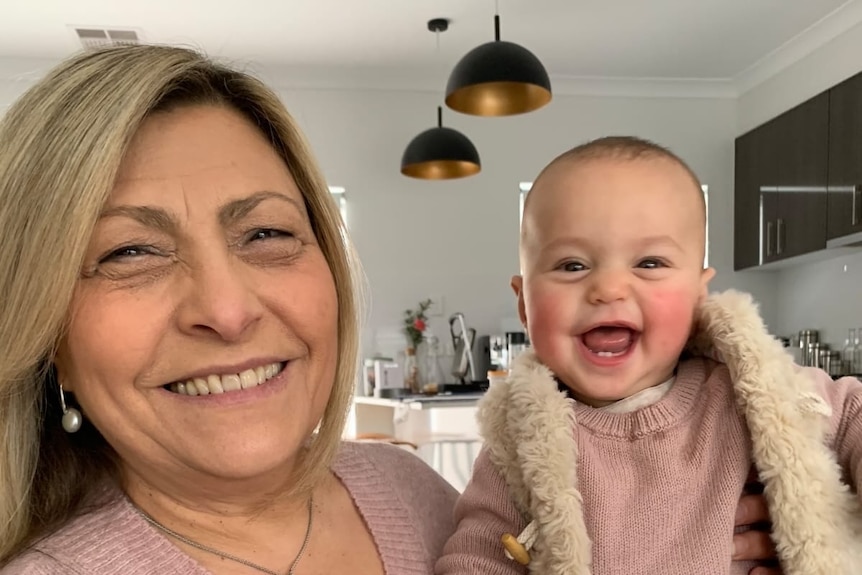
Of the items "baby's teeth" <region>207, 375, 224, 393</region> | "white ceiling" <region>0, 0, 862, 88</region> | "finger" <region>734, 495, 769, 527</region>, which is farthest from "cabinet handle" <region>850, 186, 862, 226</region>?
"baby's teeth" <region>207, 375, 224, 393</region>

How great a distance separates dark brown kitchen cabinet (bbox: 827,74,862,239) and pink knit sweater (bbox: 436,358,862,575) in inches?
140

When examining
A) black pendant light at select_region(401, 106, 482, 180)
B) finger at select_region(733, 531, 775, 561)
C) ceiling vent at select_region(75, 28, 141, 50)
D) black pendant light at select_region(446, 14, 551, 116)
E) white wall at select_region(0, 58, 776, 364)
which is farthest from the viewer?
white wall at select_region(0, 58, 776, 364)

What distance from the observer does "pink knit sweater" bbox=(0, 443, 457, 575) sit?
2.85 feet

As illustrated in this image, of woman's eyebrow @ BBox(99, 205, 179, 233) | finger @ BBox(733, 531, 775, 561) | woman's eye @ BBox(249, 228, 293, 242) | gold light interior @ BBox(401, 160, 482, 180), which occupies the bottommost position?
finger @ BBox(733, 531, 775, 561)

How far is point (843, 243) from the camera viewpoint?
426cm

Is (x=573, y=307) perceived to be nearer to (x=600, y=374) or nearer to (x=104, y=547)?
(x=600, y=374)

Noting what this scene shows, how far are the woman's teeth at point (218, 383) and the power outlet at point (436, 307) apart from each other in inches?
181

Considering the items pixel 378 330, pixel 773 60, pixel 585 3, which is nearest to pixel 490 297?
pixel 378 330

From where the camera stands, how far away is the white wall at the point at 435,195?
550 centimetres

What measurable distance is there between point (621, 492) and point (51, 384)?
78 cm

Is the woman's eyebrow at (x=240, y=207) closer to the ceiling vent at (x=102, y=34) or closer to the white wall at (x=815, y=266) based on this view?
the ceiling vent at (x=102, y=34)

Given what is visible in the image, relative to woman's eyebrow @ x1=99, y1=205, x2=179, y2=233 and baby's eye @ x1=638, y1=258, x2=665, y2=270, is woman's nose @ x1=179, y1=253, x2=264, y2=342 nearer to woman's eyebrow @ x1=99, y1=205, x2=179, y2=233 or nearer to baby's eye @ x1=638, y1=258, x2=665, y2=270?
woman's eyebrow @ x1=99, y1=205, x2=179, y2=233

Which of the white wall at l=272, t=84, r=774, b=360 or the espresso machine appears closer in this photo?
the espresso machine

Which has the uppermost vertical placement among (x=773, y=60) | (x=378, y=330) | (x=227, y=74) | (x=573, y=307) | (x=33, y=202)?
(x=773, y=60)
